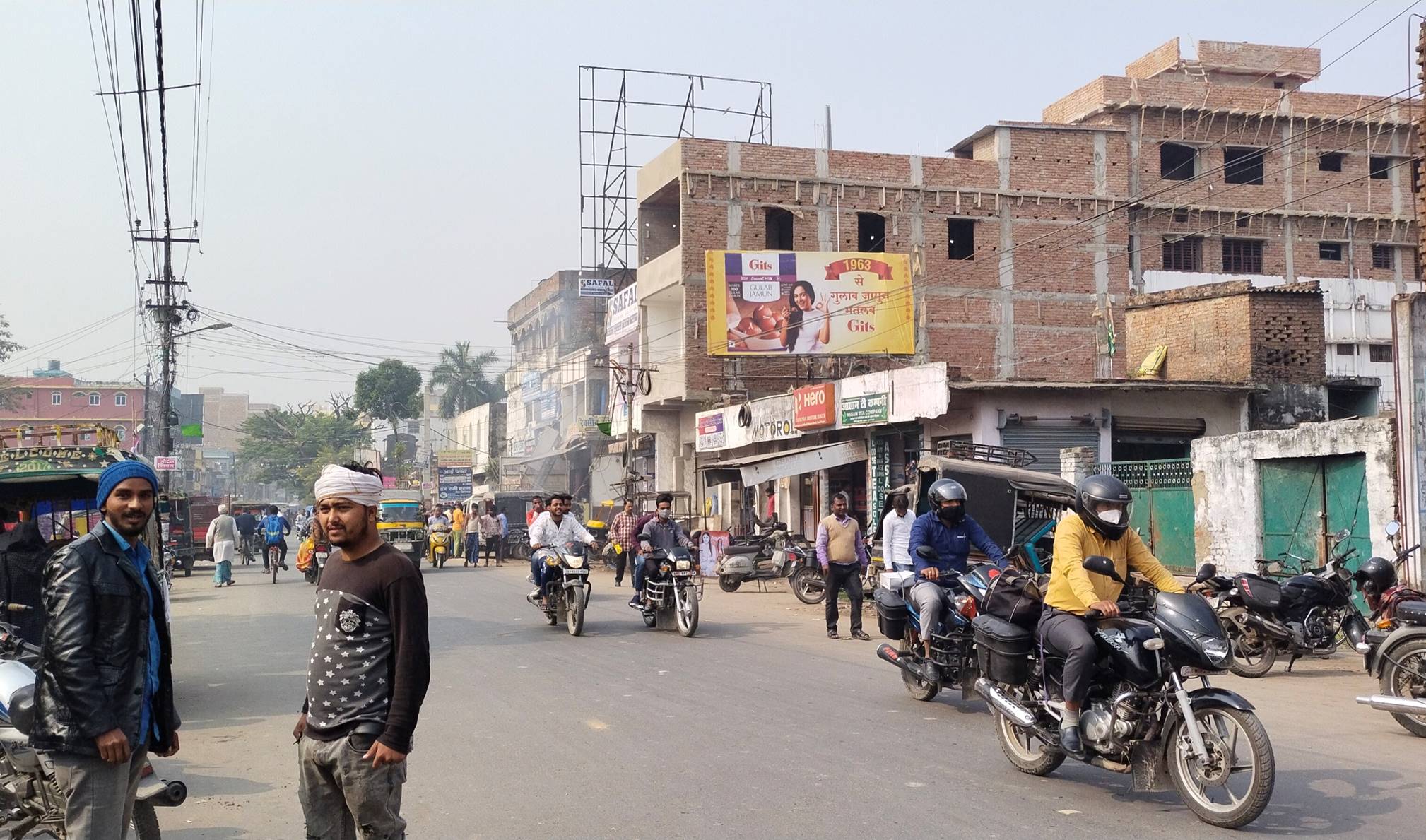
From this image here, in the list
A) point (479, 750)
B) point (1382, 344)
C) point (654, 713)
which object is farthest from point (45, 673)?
point (1382, 344)

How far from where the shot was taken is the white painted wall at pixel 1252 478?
14273 mm

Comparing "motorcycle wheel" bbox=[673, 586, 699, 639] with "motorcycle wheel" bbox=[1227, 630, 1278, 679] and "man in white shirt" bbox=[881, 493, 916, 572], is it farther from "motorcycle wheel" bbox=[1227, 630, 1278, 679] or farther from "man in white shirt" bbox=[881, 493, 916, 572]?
"motorcycle wheel" bbox=[1227, 630, 1278, 679]

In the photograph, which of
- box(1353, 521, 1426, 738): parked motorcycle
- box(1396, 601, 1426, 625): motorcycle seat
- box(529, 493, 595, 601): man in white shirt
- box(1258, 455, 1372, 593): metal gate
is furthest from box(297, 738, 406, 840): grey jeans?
box(1258, 455, 1372, 593): metal gate

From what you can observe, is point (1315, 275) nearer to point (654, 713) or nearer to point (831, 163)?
point (831, 163)

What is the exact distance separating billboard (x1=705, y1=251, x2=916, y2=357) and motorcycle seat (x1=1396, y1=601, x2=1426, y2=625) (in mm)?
24869

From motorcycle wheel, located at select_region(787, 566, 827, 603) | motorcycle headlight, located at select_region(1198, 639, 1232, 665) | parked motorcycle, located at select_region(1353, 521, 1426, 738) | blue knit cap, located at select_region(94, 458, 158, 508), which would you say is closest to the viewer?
blue knit cap, located at select_region(94, 458, 158, 508)

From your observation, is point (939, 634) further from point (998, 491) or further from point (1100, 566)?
point (998, 491)

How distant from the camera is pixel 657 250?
1644 inches

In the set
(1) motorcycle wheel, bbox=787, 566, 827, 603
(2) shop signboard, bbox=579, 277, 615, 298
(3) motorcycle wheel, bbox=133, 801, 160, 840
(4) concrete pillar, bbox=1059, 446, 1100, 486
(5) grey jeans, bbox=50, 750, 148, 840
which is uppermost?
(2) shop signboard, bbox=579, 277, 615, 298

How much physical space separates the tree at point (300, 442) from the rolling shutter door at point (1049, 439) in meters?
73.0

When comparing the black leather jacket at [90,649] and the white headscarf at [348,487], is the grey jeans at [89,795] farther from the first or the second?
the white headscarf at [348,487]

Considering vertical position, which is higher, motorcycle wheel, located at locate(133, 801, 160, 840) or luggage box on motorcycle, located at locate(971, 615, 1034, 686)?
luggage box on motorcycle, located at locate(971, 615, 1034, 686)

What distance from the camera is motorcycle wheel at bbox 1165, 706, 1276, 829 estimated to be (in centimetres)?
574

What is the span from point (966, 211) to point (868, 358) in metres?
6.70
